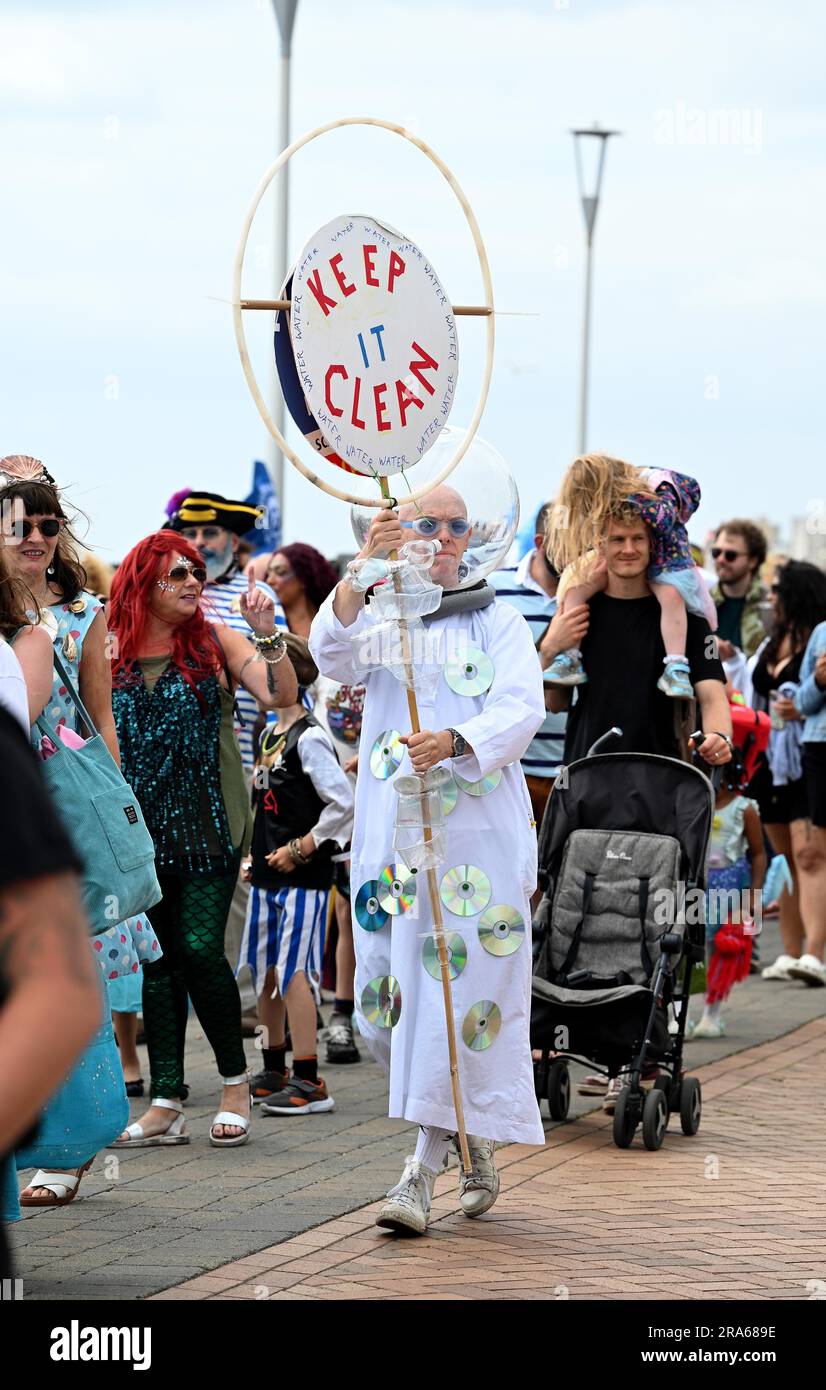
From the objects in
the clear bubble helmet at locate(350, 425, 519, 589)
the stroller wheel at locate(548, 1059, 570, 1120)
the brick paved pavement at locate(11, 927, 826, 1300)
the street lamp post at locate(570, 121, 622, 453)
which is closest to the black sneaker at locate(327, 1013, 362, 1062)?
the brick paved pavement at locate(11, 927, 826, 1300)

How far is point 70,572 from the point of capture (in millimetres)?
5246

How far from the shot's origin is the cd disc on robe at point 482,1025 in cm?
518

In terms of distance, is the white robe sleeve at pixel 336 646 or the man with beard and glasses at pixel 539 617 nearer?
the white robe sleeve at pixel 336 646

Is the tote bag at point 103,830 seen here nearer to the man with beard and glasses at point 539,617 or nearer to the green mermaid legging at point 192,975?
the green mermaid legging at point 192,975

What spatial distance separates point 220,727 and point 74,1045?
15.4 ft

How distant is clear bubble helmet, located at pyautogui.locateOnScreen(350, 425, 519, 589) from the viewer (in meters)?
5.32

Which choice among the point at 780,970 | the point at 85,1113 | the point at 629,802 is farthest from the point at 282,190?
the point at 85,1113

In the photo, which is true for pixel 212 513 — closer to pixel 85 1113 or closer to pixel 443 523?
pixel 443 523

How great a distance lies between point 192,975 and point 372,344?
2.31 metres

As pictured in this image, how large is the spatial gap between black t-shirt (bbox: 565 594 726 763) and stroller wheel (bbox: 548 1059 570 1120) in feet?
3.77

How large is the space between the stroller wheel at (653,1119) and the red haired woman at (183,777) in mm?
1292

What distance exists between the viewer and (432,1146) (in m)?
5.18

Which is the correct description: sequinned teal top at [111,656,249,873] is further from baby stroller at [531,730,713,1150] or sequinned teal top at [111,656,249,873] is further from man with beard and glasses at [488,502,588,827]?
man with beard and glasses at [488,502,588,827]

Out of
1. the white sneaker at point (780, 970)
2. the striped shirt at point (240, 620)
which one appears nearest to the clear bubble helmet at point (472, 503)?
the striped shirt at point (240, 620)
